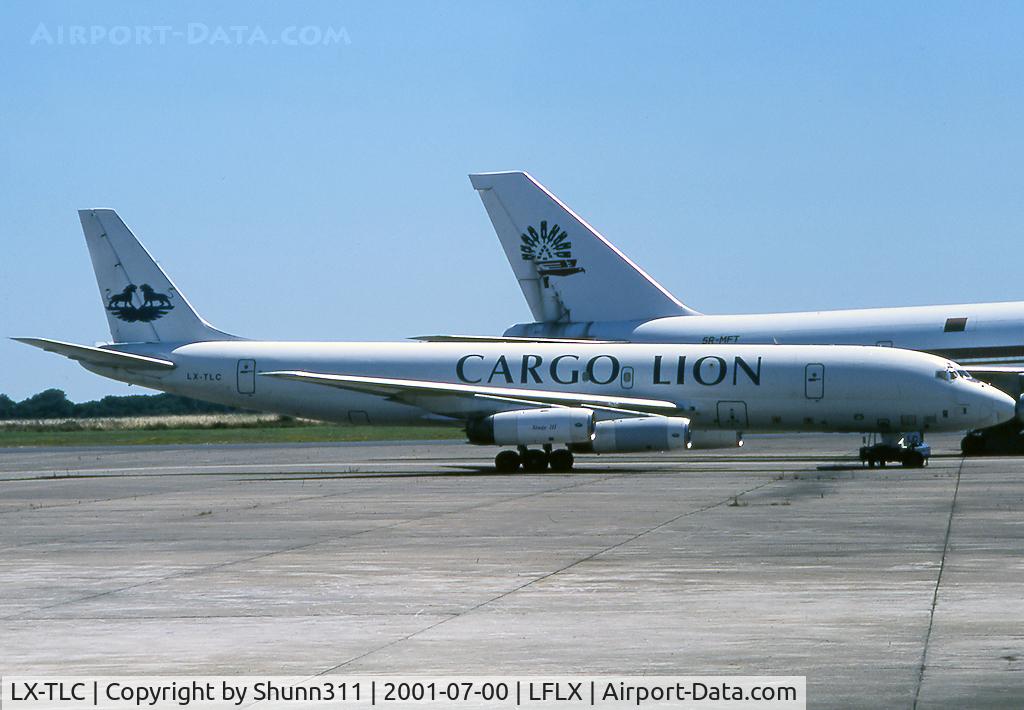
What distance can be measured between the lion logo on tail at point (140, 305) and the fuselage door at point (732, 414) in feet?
51.5

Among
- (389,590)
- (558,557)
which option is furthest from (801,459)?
(389,590)

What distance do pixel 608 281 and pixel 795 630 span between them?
37807 millimetres

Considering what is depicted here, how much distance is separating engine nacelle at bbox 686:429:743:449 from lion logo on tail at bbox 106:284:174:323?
15061mm

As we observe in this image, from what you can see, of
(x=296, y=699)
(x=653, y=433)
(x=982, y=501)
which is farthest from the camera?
(x=653, y=433)

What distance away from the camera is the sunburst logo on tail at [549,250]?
4938 centimetres

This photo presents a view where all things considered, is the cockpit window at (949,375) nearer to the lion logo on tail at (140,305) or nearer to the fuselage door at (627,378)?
the fuselage door at (627,378)

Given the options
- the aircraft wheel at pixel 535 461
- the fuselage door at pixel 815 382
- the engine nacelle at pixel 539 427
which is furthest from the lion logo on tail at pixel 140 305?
the fuselage door at pixel 815 382

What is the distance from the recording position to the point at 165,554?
1753cm

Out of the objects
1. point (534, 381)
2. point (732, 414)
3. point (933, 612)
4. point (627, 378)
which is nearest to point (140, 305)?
point (534, 381)

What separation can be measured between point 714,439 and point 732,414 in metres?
1.37

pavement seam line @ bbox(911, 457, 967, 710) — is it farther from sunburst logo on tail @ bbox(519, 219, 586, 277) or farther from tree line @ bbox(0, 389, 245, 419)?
tree line @ bbox(0, 389, 245, 419)

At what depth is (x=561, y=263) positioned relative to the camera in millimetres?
49438

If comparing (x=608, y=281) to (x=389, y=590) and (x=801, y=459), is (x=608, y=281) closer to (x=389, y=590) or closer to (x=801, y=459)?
(x=801, y=459)

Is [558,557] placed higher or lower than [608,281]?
lower
